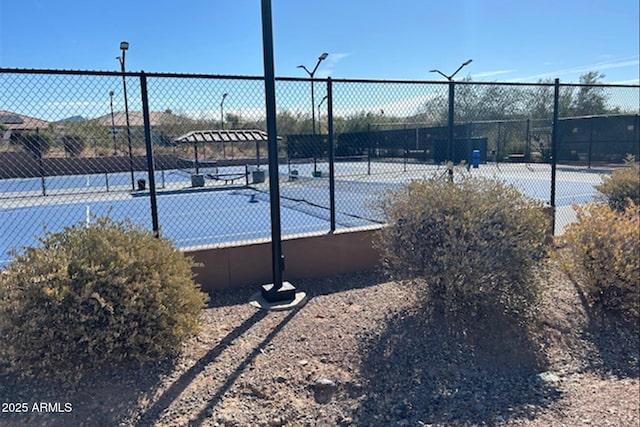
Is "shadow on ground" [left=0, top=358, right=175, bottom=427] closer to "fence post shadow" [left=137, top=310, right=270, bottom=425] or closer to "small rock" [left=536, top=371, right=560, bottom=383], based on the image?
"fence post shadow" [left=137, top=310, right=270, bottom=425]

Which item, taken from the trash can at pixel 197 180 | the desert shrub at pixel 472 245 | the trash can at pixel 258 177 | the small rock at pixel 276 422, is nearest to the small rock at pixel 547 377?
the desert shrub at pixel 472 245

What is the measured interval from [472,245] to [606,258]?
1.49 meters

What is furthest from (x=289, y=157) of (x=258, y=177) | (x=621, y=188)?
(x=621, y=188)

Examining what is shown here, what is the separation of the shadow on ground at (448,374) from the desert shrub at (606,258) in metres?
1.04

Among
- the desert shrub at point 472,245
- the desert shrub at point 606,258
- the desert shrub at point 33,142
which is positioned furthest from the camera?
the desert shrub at point 33,142

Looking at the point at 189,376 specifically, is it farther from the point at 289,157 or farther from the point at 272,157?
the point at 289,157

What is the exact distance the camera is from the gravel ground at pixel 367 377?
2.98 m

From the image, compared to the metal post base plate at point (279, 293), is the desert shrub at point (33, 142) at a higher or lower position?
higher

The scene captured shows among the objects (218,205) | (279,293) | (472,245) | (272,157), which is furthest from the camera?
(218,205)

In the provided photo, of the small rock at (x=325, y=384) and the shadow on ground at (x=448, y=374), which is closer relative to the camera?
the shadow on ground at (x=448, y=374)

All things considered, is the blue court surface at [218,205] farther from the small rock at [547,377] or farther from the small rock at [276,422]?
the small rock at [276,422]

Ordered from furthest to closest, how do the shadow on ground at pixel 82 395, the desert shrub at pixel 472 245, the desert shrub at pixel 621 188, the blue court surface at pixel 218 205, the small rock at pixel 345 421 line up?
the blue court surface at pixel 218 205, the desert shrub at pixel 621 188, the desert shrub at pixel 472 245, the small rock at pixel 345 421, the shadow on ground at pixel 82 395

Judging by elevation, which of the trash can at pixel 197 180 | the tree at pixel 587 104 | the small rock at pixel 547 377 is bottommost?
the small rock at pixel 547 377

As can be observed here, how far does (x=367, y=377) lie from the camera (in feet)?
11.2
